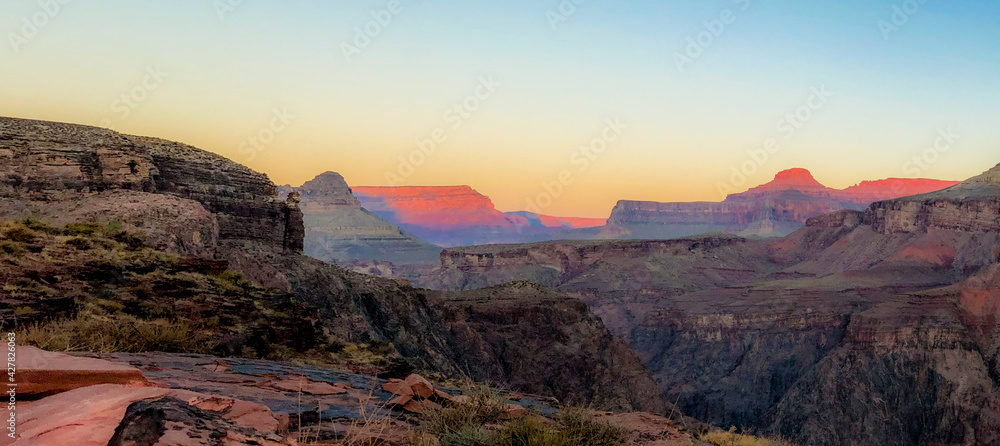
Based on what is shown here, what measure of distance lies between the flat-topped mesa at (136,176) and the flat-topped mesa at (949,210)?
116m

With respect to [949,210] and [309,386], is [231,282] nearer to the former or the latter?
[309,386]

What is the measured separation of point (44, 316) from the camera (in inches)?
474

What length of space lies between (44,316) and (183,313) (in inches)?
102

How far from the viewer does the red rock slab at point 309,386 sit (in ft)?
29.2

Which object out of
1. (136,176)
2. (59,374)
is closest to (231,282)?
(59,374)

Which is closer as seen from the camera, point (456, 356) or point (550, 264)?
point (456, 356)

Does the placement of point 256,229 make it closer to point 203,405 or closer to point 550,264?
point 203,405

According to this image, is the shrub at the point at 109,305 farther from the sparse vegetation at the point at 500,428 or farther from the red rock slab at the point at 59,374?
the sparse vegetation at the point at 500,428

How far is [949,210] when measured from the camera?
415 feet

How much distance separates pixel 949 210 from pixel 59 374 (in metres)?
142

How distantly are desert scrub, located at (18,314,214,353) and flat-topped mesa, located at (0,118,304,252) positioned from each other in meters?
13.3

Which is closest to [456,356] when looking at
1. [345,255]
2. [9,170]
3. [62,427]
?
[9,170]

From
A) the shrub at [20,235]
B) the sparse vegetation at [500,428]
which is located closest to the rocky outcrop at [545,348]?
the shrub at [20,235]

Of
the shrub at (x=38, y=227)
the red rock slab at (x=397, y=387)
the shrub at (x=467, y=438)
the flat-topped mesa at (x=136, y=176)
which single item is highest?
the flat-topped mesa at (x=136, y=176)
